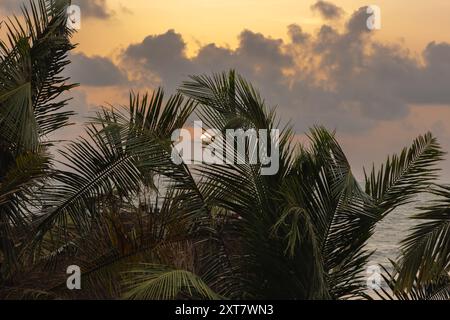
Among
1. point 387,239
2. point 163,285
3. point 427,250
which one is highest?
point 387,239

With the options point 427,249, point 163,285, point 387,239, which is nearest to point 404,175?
point 427,249

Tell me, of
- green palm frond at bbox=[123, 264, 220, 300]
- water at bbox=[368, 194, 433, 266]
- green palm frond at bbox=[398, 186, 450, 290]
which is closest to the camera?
green palm frond at bbox=[123, 264, 220, 300]

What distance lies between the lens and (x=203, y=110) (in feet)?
29.5

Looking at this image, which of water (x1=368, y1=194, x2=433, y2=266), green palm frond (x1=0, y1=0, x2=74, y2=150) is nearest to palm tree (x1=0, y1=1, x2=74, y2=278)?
green palm frond (x1=0, y1=0, x2=74, y2=150)

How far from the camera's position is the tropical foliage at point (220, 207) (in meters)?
8.55

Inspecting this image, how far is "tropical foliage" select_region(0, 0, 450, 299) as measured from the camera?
28.0ft

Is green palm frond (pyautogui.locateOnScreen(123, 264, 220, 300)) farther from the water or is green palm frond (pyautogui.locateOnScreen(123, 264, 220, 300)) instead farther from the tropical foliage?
the water

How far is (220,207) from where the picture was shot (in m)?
9.06

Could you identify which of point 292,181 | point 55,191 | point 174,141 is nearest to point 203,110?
point 174,141

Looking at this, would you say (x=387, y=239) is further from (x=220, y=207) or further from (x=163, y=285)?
(x=163, y=285)

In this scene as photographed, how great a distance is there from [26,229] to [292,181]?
3213 millimetres
